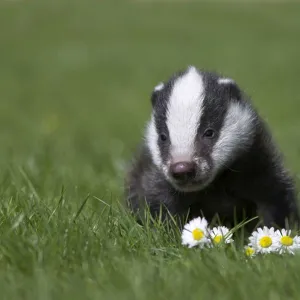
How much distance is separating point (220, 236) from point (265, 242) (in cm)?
26

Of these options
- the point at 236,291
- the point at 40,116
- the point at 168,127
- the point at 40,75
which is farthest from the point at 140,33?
the point at 236,291

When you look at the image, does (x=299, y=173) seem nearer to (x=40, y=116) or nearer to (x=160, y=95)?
(x=160, y=95)

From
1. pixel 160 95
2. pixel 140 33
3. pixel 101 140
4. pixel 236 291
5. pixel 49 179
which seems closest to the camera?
pixel 236 291

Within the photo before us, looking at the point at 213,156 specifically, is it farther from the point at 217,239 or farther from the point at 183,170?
the point at 217,239

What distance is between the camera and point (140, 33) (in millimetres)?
25094

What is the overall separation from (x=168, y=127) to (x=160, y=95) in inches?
14.8

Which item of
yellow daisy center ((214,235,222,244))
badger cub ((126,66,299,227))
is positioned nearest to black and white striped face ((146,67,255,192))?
badger cub ((126,66,299,227))

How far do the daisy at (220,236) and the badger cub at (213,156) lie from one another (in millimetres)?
560

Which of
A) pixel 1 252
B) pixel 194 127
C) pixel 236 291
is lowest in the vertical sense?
pixel 236 291

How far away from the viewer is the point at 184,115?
17.5 feet

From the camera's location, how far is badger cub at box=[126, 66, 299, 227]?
5316mm

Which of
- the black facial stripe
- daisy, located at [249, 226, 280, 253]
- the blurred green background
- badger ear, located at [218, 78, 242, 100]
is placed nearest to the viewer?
daisy, located at [249, 226, 280, 253]

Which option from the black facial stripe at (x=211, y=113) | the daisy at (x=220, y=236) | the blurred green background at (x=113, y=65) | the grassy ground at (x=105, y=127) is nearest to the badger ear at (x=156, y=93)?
the black facial stripe at (x=211, y=113)

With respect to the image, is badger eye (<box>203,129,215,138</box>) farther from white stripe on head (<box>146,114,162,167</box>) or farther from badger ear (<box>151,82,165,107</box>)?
badger ear (<box>151,82,165,107</box>)
